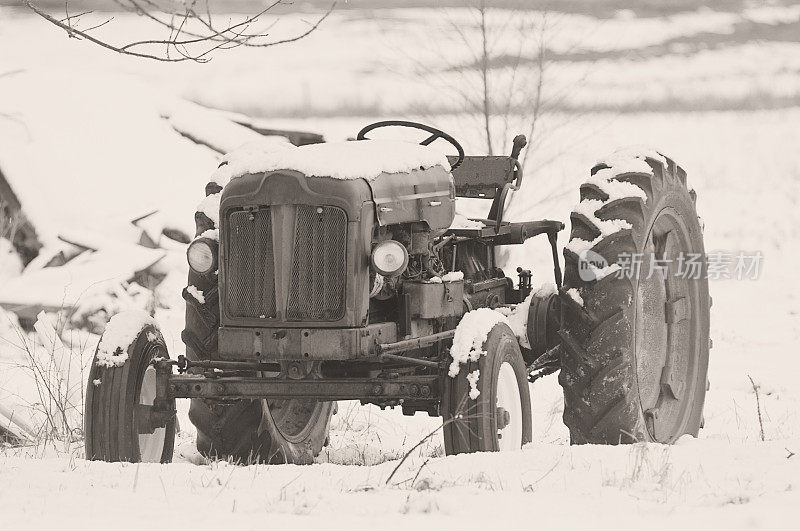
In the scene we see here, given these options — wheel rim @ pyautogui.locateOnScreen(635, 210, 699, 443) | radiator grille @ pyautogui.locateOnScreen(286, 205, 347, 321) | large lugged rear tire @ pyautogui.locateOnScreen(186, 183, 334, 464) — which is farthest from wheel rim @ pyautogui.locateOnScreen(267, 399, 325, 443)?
wheel rim @ pyautogui.locateOnScreen(635, 210, 699, 443)

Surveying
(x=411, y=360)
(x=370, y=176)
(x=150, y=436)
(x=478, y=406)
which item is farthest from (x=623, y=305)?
(x=150, y=436)

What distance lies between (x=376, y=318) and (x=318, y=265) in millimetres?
510

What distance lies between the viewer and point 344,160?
17.2 feet

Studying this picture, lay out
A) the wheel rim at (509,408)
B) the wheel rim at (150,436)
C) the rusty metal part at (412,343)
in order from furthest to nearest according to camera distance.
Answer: the wheel rim at (150,436) < the wheel rim at (509,408) < the rusty metal part at (412,343)

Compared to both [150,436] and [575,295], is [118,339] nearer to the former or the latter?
[150,436]

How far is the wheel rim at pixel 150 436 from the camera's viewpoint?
18.5 feet

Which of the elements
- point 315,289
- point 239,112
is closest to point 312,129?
point 239,112

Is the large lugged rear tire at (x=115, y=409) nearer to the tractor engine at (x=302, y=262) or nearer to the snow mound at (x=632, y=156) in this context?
the tractor engine at (x=302, y=262)

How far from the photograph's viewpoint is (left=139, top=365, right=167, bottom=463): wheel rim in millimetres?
5629

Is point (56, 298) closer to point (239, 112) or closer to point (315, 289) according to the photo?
point (239, 112)

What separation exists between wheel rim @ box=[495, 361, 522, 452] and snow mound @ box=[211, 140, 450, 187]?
3.37ft

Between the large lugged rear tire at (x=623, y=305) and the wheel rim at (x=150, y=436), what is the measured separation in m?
1.93

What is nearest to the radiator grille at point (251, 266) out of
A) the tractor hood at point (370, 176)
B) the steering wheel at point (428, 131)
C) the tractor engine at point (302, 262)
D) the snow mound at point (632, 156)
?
the tractor engine at point (302, 262)

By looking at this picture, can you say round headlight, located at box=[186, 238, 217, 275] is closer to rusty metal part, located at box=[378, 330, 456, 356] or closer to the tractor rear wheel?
rusty metal part, located at box=[378, 330, 456, 356]
